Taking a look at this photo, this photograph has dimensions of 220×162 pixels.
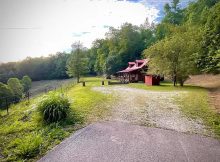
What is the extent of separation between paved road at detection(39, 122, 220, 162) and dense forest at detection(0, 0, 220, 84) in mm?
6176

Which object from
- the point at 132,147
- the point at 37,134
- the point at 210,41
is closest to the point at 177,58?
the point at 210,41

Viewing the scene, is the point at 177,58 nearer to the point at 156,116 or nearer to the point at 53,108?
the point at 156,116

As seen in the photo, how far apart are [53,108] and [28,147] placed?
11.4ft

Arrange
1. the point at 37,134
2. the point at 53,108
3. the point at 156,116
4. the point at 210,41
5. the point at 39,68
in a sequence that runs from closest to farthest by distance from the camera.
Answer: the point at 37,134 → the point at 53,108 → the point at 156,116 → the point at 210,41 → the point at 39,68

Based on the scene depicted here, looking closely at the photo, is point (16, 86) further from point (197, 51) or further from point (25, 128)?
point (25, 128)

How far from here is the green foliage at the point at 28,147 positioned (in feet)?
23.5

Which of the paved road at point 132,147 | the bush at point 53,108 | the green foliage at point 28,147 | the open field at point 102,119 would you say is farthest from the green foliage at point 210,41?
the green foliage at point 28,147

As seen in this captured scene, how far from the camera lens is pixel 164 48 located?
26.8 meters

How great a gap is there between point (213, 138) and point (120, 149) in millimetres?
3910

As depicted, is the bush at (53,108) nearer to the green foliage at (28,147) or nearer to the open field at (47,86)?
the green foliage at (28,147)

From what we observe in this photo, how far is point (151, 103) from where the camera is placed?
15.1 meters

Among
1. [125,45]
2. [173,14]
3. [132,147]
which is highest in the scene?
[173,14]

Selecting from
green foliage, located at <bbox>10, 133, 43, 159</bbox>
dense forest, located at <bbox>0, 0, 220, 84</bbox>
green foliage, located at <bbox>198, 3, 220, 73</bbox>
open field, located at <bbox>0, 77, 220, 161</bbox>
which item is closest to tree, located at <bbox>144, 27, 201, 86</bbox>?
dense forest, located at <bbox>0, 0, 220, 84</bbox>

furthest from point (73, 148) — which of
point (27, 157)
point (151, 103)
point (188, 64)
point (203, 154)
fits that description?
point (188, 64)
